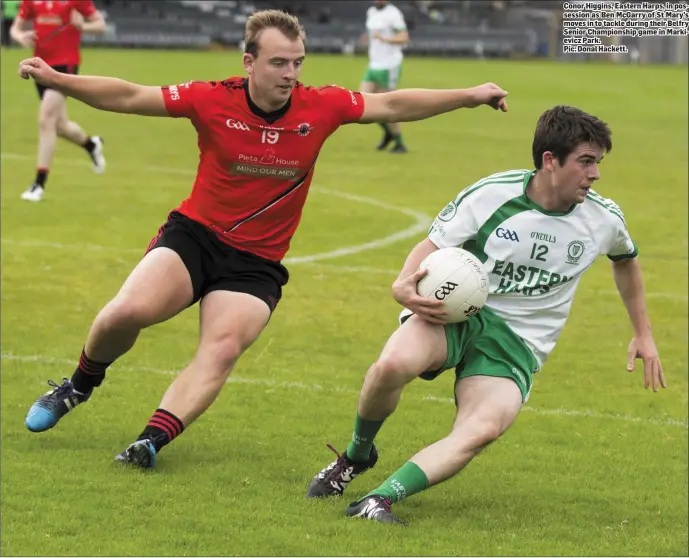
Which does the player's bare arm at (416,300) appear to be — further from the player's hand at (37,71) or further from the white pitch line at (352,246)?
the white pitch line at (352,246)

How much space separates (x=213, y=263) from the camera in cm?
699

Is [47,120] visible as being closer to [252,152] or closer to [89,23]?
[89,23]

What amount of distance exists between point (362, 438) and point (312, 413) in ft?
5.41

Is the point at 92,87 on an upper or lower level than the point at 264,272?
upper

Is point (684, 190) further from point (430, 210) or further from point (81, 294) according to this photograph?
point (81, 294)

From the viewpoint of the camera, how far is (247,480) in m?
6.56

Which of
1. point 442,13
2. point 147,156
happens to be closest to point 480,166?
point 147,156

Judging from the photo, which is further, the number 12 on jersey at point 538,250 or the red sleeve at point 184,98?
the red sleeve at point 184,98

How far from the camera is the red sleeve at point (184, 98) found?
6.80 m

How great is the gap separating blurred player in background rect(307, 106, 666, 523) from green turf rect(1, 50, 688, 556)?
31 centimetres

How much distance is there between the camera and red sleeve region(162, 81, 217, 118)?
22.3 ft

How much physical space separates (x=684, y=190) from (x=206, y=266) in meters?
12.0

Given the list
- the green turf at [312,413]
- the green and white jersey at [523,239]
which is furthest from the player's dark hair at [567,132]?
the green turf at [312,413]

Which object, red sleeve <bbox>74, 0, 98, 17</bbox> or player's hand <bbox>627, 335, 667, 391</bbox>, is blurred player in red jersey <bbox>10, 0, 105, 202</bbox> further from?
player's hand <bbox>627, 335, 667, 391</bbox>
